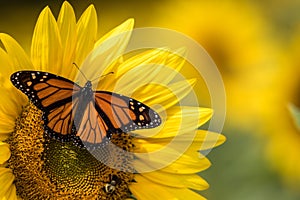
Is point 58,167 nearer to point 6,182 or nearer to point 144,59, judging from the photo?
point 6,182

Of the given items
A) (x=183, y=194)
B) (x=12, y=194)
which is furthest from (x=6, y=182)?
(x=183, y=194)

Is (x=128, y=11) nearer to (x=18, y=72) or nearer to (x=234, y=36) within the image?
(x=234, y=36)

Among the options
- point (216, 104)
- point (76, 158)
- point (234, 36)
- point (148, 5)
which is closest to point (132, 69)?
point (76, 158)

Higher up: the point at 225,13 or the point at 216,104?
the point at 225,13

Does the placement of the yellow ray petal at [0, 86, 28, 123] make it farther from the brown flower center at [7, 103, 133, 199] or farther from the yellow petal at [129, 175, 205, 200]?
the yellow petal at [129, 175, 205, 200]

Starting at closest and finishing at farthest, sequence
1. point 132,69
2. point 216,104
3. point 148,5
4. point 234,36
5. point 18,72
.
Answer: point 18,72
point 132,69
point 216,104
point 234,36
point 148,5

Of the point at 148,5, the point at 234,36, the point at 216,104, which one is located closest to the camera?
the point at 216,104

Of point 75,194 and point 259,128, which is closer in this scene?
point 75,194
